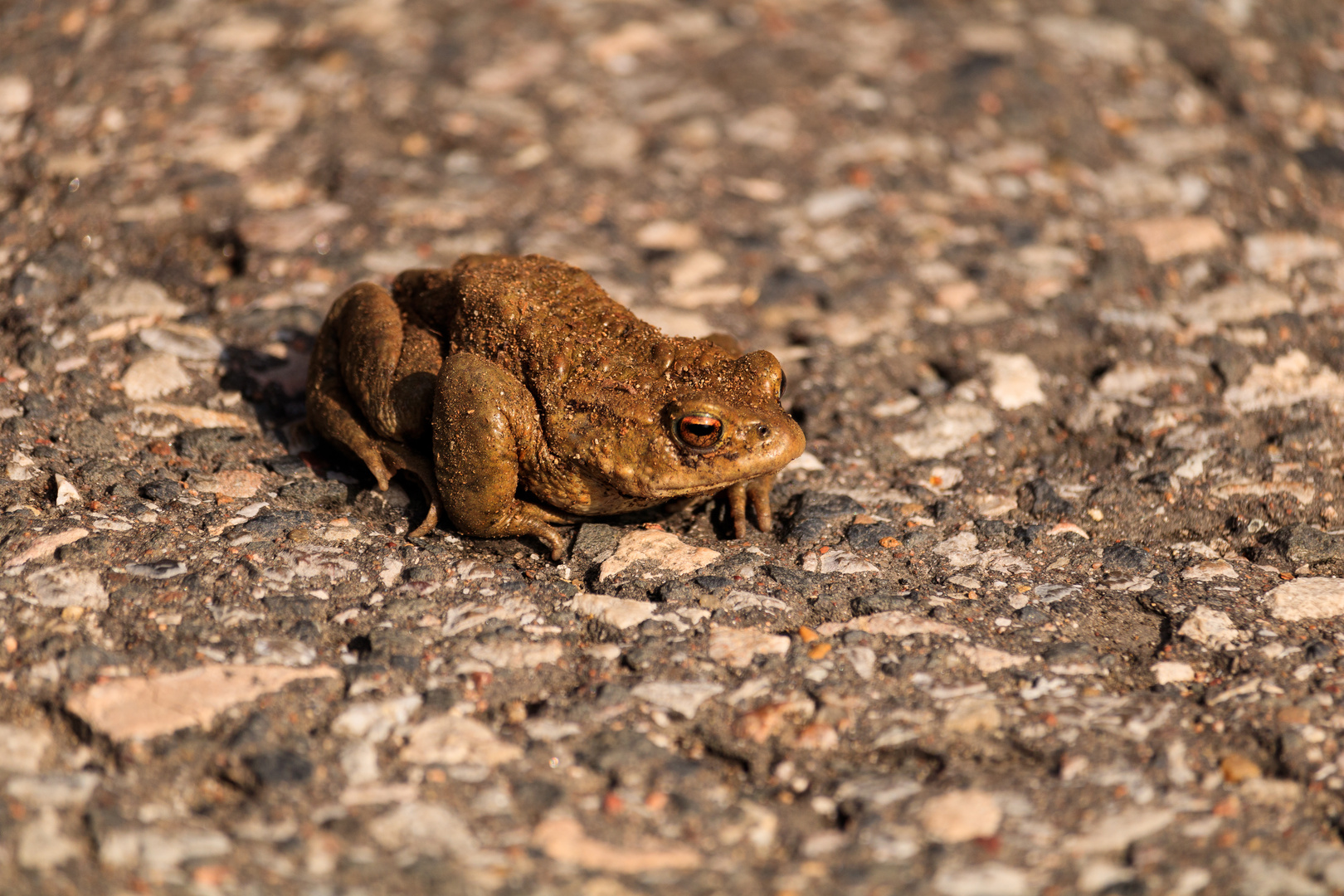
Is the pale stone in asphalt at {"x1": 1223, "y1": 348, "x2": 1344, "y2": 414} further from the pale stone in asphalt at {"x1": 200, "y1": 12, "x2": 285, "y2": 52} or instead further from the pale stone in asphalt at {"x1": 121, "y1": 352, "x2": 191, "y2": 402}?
the pale stone in asphalt at {"x1": 200, "y1": 12, "x2": 285, "y2": 52}

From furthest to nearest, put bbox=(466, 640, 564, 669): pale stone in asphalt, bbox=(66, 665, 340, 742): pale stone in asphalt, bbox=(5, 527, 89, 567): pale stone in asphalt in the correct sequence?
bbox=(5, 527, 89, 567): pale stone in asphalt
bbox=(466, 640, 564, 669): pale stone in asphalt
bbox=(66, 665, 340, 742): pale stone in asphalt

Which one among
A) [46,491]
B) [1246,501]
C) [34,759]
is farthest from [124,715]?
[1246,501]

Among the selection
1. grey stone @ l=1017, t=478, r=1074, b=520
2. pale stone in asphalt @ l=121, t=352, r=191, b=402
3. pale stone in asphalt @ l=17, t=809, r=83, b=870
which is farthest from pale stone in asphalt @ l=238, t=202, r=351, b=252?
grey stone @ l=1017, t=478, r=1074, b=520

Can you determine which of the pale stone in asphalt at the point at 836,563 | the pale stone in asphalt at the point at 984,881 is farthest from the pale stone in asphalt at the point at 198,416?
the pale stone in asphalt at the point at 984,881

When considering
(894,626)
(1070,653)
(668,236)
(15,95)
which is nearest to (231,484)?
(894,626)

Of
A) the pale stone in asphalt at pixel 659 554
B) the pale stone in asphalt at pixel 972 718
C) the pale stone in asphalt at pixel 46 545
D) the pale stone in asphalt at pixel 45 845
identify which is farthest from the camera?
the pale stone in asphalt at pixel 659 554

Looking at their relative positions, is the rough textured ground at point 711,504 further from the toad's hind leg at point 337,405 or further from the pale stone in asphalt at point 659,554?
the toad's hind leg at point 337,405

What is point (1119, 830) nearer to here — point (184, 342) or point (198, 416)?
point (198, 416)
